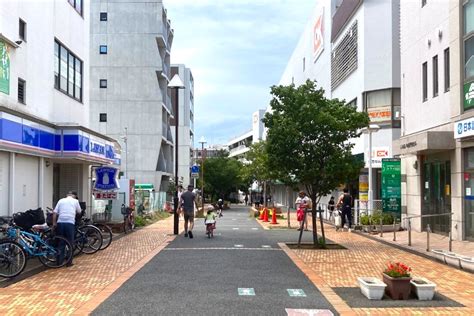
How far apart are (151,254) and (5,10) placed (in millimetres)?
7332

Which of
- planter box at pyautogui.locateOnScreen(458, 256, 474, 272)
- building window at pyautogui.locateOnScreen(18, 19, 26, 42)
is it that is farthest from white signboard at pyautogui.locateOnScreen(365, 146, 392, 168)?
building window at pyautogui.locateOnScreen(18, 19, 26, 42)

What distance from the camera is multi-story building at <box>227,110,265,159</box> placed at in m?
92.9

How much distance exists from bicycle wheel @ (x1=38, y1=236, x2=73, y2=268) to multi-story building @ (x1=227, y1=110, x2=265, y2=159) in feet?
236

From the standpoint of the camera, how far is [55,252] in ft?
40.9

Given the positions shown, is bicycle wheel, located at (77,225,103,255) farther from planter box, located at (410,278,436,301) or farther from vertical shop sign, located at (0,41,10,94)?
Result: planter box, located at (410,278,436,301)

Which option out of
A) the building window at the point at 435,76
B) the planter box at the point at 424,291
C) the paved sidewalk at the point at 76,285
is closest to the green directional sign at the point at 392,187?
the building window at the point at 435,76

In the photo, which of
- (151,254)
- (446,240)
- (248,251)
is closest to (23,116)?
(151,254)

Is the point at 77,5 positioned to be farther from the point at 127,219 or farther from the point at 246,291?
the point at 246,291

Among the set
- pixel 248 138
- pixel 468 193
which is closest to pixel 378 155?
pixel 468 193

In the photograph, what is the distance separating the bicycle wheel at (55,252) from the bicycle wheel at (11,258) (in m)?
1.19

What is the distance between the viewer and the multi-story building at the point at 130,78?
53.3m

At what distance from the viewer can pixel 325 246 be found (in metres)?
16.8

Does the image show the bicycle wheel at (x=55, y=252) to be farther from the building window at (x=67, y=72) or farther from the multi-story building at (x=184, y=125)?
the multi-story building at (x=184, y=125)

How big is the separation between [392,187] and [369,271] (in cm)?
1204
